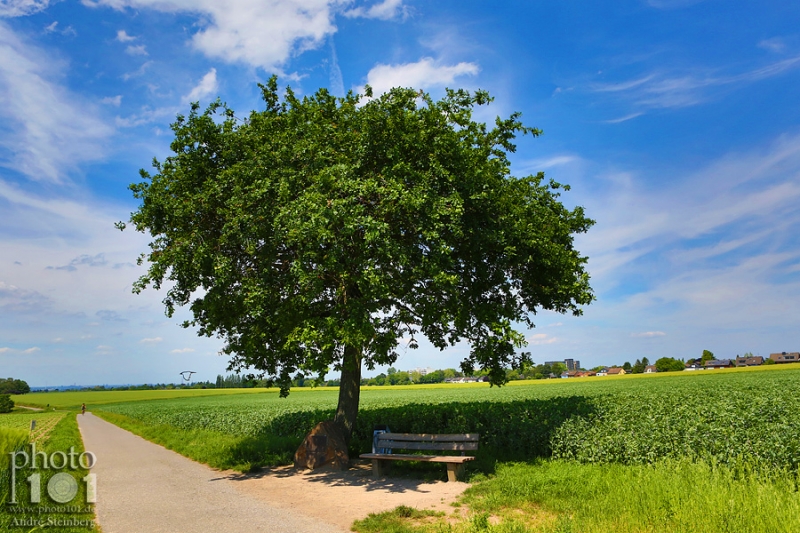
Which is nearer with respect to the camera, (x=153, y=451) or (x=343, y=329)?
(x=343, y=329)

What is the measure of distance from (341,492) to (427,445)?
2.49 metres

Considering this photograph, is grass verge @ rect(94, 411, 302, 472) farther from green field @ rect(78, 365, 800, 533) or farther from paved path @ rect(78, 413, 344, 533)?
paved path @ rect(78, 413, 344, 533)

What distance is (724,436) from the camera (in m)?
10.3

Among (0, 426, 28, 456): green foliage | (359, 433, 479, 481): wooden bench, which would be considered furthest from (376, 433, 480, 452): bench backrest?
(0, 426, 28, 456): green foliage

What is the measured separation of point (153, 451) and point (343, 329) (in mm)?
13414

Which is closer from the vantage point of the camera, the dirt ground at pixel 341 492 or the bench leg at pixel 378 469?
the dirt ground at pixel 341 492

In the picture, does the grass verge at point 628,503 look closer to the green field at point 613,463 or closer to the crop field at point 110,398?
the green field at point 613,463

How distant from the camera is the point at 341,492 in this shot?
1084 cm

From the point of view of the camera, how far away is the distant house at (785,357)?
103 metres

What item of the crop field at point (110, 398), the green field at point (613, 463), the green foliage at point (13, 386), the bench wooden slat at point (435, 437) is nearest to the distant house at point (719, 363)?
the crop field at point (110, 398)

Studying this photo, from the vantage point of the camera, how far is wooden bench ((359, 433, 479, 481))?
37.1ft

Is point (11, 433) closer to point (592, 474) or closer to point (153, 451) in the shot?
point (153, 451)

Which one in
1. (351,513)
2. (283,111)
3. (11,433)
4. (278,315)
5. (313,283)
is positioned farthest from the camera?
(283,111)

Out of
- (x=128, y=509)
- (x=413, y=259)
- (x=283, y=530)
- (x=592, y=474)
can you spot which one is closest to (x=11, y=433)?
(x=128, y=509)
